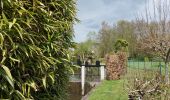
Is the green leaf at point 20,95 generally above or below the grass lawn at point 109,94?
above

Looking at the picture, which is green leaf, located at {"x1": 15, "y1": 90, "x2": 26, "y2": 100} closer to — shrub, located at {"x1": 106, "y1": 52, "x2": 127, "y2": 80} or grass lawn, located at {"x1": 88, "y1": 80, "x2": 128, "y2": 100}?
grass lawn, located at {"x1": 88, "y1": 80, "x2": 128, "y2": 100}

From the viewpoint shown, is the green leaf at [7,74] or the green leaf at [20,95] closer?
the green leaf at [7,74]

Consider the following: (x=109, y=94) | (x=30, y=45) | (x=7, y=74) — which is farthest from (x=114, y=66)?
(x=7, y=74)

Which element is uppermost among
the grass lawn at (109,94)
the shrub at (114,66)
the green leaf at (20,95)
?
the green leaf at (20,95)

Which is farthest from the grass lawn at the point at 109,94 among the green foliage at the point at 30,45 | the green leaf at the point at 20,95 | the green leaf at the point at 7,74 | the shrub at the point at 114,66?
the green leaf at the point at 7,74

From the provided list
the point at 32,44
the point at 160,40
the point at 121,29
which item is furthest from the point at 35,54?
the point at 121,29

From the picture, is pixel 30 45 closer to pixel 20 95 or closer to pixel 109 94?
pixel 20 95

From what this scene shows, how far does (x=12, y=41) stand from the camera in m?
2.92

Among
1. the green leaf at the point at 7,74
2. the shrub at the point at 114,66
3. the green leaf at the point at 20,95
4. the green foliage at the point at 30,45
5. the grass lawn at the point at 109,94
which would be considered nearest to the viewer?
the green leaf at the point at 7,74

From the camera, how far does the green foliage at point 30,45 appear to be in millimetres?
2912

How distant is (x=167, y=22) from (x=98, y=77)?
372 inches

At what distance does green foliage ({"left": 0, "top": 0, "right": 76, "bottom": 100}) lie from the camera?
2.91 metres

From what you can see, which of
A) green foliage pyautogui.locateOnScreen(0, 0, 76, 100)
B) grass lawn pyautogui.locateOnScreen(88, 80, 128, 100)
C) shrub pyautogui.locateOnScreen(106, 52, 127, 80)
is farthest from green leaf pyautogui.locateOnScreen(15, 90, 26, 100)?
shrub pyautogui.locateOnScreen(106, 52, 127, 80)

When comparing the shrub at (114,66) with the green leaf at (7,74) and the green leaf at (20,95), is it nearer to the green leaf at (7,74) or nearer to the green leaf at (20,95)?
the green leaf at (20,95)
